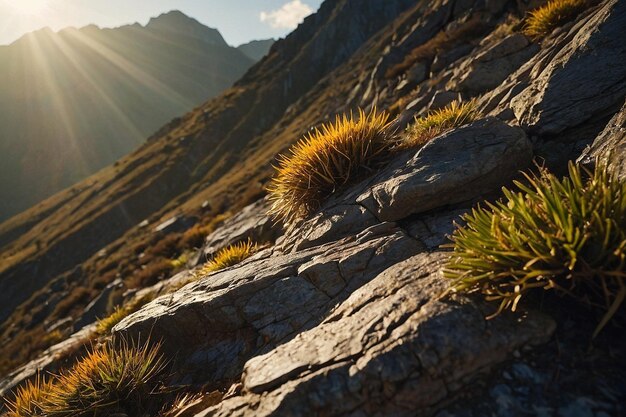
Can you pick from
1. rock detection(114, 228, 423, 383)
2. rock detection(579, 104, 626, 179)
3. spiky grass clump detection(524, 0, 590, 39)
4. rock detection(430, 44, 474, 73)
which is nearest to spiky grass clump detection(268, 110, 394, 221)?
rock detection(114, 228, 423, 383)

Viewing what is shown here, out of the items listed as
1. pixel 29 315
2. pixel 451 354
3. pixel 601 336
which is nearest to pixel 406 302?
pixel 451 354

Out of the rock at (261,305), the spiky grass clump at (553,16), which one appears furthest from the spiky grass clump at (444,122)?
the spiky grass clump at (553,16)

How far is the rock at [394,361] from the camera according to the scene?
9.48ft

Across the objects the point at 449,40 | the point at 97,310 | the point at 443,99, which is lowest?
the point at 97,310

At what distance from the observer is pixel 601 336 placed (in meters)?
2.83

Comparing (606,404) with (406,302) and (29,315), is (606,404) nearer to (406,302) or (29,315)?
(406,302)

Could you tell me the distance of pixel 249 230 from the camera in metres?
12.6

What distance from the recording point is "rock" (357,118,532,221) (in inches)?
221

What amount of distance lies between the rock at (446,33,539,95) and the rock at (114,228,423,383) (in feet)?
29.0

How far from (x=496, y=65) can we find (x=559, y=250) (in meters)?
11.1

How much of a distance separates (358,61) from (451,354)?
56.3 metres

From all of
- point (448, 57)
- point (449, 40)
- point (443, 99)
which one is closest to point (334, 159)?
point (443, 99)

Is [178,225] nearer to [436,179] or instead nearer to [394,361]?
[436,179]

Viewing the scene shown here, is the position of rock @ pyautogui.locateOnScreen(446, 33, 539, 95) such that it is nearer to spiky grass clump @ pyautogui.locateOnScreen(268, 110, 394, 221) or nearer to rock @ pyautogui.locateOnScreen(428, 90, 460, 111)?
rock @ pyautogui.locateOnScreen(428, 90, 460, 111)
